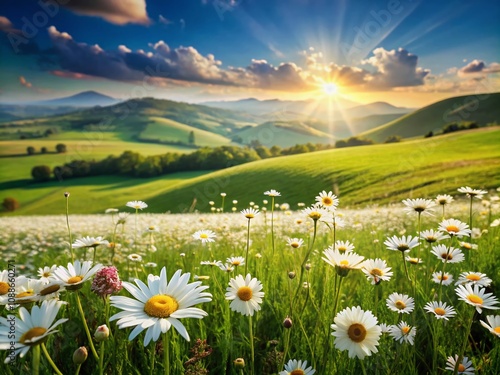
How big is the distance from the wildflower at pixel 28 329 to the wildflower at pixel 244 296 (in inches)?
34.1

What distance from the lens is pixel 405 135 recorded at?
152 meters

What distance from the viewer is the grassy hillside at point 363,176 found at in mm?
31016

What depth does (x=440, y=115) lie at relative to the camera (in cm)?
15438

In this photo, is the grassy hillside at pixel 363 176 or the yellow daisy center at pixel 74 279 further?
the grassy hillside at pixel 363 176

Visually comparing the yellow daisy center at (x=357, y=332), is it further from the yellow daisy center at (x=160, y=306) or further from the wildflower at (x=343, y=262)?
the yellow daisy center at (x=160, y=306)

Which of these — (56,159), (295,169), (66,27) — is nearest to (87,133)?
(56,159)

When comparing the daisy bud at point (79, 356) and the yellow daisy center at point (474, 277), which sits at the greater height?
the daisy bud at point (79, 356)

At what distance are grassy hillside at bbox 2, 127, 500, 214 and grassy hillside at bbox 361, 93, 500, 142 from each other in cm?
9289

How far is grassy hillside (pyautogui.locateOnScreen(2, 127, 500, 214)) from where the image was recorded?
3102 cm

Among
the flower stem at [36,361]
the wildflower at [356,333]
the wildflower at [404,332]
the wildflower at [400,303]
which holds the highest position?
the flower stem at [36,361]

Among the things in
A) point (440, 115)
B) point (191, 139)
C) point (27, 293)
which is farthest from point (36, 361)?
point (440, 115)

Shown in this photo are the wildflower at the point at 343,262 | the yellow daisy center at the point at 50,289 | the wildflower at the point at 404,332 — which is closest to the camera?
the yellow daisy center at the point at 50,289

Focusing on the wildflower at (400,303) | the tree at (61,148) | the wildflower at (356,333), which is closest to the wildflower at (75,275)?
the wildflower at (356,333)

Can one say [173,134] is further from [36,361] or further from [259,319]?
[36,361]
